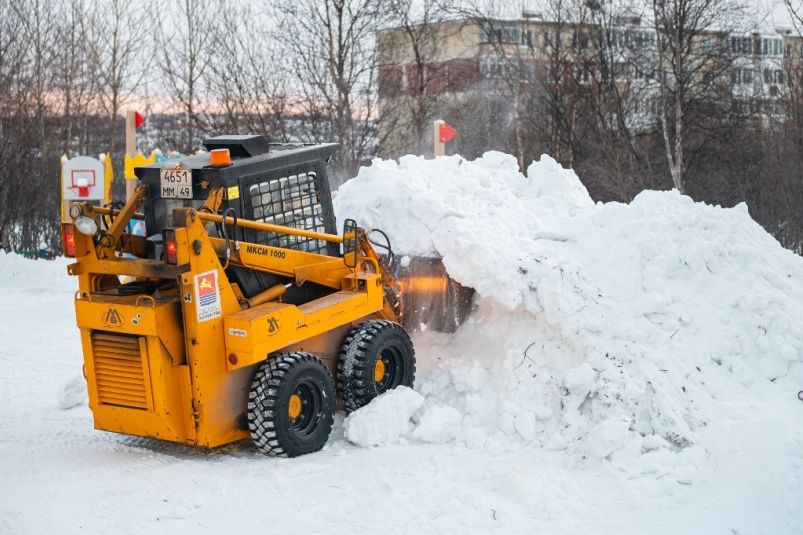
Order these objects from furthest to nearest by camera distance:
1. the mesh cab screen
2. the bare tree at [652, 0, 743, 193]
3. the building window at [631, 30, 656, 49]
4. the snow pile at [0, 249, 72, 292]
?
1. the building window at [631, 30, 656, 49]
2. the bare tree at [652, 0, 743, 193]
3. the snow pile at [0, 249, 72, 292]
4. the mesh cab screen

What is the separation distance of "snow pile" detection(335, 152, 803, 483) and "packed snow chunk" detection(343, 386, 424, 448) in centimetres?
21

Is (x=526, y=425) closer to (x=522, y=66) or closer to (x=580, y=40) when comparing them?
(x=580, y=40)

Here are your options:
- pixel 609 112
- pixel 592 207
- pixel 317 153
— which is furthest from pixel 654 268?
pixel 609 112

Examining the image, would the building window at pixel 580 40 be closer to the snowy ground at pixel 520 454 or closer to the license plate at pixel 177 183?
the snowy ground at pixel 520 454

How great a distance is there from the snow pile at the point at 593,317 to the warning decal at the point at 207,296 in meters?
1.82

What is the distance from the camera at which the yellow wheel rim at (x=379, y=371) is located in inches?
288

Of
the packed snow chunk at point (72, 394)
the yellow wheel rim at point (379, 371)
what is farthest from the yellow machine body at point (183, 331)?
the packed snow chunk at point (72, 394)

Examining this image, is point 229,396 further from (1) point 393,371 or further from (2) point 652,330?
(2) point 652,330

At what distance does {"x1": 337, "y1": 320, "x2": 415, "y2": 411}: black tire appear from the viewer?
23.3 ft

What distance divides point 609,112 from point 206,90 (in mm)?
10058

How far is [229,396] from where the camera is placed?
20.9 ft

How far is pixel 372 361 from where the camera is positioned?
23.4 feet

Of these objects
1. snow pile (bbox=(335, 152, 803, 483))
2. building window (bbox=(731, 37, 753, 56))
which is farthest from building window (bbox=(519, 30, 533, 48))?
snow pile (bbox=(335, 152, 803, 483))

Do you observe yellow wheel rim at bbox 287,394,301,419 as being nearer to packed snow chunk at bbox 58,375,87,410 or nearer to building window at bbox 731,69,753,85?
packed snow chunk at bbox 58,375,87,410
